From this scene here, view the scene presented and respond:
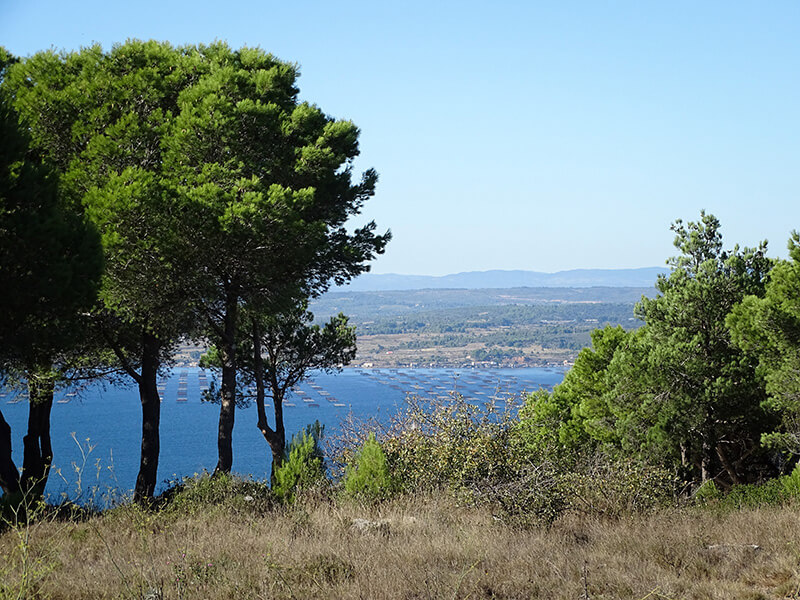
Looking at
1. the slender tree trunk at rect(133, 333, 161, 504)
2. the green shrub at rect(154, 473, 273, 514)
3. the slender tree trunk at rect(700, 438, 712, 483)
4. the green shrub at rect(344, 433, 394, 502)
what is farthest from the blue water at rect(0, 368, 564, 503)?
the green shrub at rect(344, 433, 394, 502)

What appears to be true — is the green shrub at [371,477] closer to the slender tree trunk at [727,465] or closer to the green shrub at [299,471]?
the green shrub at [299,471]

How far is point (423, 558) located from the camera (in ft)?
17.3

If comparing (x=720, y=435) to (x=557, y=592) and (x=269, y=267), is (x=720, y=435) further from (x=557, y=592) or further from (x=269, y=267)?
(x=557, y=592)

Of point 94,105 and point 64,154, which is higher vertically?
point 94,105

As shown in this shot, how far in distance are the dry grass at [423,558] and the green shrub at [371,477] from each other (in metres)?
1.73

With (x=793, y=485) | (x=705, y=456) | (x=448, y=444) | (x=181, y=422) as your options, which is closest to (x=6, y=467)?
(x=448, y=444)

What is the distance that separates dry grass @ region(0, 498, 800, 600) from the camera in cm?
450

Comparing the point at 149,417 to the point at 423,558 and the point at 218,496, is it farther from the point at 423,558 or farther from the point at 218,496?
the point at 423,558

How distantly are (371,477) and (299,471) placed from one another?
1600mm

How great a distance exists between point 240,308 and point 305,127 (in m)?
3.75

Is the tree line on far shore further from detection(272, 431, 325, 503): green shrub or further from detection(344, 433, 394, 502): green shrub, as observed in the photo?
detection(344, 433, 394, 502): green shrub

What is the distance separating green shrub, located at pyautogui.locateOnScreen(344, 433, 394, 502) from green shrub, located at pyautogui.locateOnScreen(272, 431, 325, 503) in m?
0.91

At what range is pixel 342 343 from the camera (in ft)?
65.2

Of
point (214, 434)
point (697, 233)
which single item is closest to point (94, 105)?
point (697, 233)
